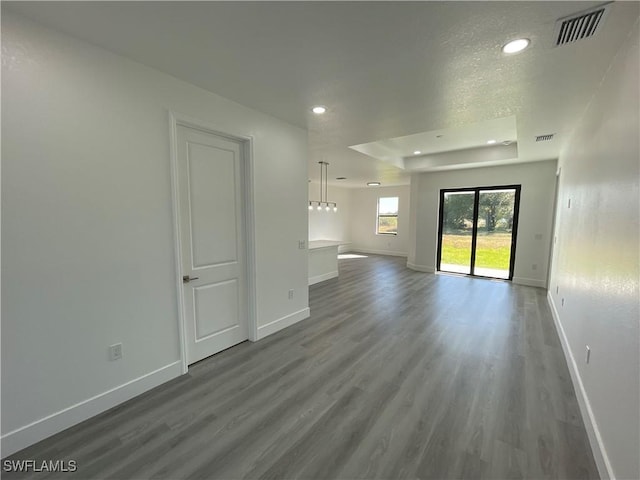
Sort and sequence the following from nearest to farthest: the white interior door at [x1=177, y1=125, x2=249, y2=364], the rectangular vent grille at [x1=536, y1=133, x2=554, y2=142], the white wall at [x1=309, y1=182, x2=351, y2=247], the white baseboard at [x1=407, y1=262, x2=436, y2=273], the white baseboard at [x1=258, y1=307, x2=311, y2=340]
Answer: the white interior door at [x1=177, y1=125, x2=249, y2=364] < the white baseboard at [x1=258, y1=307, x2=311, y2=340] < the rectangular vent grille at [x1=536, y1=133, x2=554, y2=142] < the white baseboard at [x1=407, y1=262, x2=436, y2=273] < the white wall at [x1=309, y1=182, x2=351, y2=247]

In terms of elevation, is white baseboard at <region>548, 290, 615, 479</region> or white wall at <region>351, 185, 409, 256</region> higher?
white wall at <region>351, 185, 409, 256</region>

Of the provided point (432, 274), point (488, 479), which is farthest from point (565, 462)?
point (432, 274)

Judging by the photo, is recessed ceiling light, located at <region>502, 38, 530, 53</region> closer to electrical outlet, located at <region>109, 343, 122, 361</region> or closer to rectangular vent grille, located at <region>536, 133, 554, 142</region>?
rectangular vent grille, located at <region>536, 133, 554, 142</region>

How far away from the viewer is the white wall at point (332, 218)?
9633 mm

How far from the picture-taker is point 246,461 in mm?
1642

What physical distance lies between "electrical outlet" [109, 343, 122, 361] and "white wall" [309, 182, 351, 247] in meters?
7.36

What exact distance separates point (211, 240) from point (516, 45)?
2.91 meters

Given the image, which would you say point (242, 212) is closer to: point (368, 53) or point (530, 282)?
point (368, 53)

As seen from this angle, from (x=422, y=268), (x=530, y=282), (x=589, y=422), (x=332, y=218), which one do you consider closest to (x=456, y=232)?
(x=422, y=268)

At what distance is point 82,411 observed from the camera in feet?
6.33

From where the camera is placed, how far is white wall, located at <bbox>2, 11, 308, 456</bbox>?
5.36 ft

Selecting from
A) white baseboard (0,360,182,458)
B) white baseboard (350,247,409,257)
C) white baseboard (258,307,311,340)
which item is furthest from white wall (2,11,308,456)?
white baseboard (350,247,409,257)

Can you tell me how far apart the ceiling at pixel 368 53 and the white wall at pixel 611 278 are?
0.42 meters

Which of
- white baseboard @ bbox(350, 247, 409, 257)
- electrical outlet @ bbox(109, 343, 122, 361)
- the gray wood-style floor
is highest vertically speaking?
electrical outlet @ bbox(109, 343, 122, 361)
